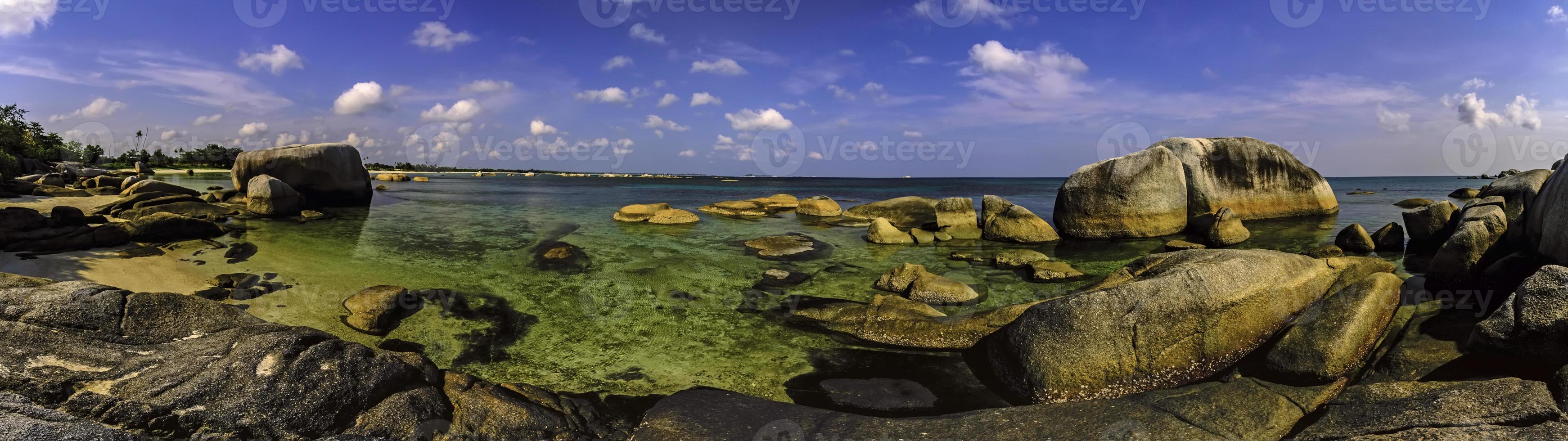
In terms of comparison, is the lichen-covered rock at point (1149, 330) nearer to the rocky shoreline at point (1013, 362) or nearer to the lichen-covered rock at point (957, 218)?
the rocky shoreline at point (1013, 362)

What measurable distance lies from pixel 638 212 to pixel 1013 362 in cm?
1746

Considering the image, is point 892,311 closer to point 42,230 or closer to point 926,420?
point 926,420

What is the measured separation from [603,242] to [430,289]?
6397mm

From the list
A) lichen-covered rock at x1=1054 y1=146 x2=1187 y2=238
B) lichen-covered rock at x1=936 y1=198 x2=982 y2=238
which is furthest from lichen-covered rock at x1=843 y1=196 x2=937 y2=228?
lichen-covered rock at x1=1054 y1=146 x2=1187 y2=238

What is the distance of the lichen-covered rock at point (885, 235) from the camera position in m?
15.7

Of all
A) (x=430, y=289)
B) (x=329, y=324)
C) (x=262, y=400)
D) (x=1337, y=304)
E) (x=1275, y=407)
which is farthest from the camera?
(x=430, y=289)

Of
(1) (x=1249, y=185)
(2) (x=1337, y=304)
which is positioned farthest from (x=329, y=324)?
(1) (x=1249, y=185)

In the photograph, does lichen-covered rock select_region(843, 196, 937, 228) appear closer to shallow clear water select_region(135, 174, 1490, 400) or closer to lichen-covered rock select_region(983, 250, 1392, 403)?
shallow clear water select_region(135, 174, 1490, 400)

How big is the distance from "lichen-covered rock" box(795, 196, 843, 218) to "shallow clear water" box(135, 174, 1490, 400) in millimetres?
2832

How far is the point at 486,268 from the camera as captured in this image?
1119 cm

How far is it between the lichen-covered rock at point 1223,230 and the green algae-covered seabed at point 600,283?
0.60 m

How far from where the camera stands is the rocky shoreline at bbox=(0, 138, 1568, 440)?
3.68 m

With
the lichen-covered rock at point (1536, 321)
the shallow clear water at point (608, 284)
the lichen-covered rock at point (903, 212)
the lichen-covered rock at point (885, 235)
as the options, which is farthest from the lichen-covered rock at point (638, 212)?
the lichen-covered rock at point (1536, 321)

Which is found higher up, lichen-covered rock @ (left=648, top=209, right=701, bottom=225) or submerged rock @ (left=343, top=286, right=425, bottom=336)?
lichen-covered rock @ (left=648, top=209, right=701, bottom=225)
